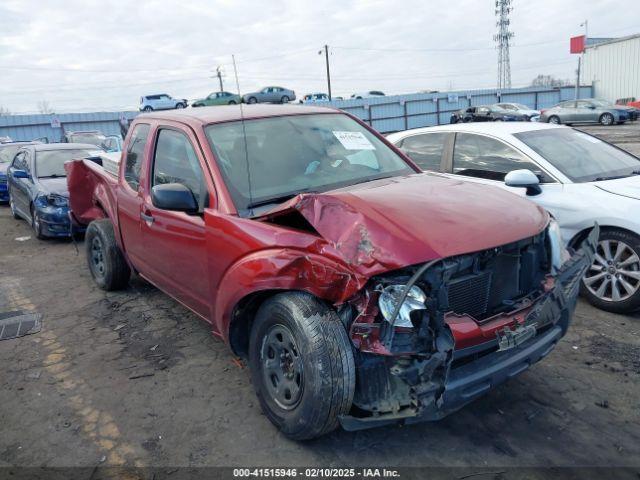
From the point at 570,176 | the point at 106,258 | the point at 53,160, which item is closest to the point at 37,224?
the point at 53,160

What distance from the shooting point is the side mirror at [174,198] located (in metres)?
3.30

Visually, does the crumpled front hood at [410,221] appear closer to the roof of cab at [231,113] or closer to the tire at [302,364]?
the tire at [302,364]

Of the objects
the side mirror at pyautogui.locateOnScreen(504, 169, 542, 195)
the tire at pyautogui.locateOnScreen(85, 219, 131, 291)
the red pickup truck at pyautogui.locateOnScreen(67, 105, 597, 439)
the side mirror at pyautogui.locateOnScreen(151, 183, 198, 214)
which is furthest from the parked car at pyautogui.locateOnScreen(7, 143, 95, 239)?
the side mirror at pyautogui.locateOnScreen(504, 169, 542, 195)

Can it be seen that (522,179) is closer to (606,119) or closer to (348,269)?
(348,269)

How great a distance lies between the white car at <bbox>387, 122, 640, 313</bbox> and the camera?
176 inches

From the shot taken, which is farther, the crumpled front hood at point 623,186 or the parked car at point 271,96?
the parked car at point 271,96

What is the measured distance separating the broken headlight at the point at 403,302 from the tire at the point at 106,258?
3.78 meters

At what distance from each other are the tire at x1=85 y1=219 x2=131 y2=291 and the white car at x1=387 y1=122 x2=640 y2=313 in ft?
11.7

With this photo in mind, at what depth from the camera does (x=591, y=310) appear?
15.4 ft

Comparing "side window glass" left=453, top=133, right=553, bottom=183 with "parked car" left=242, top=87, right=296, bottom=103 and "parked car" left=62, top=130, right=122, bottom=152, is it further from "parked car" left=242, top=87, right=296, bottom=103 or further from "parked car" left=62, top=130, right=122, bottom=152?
"parked car" left=242, top=87, right=296, bottom=103

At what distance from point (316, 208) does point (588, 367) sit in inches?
98.1

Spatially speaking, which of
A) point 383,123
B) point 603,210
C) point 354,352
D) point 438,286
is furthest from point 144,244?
point 383,123

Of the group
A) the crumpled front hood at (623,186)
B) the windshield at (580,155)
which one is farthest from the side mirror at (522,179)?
the crumpled front hood at (623,186)

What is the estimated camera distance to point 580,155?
5266 mm
